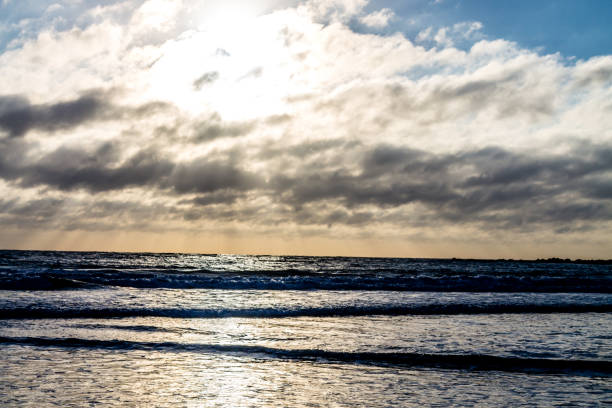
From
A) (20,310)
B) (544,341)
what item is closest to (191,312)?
(20,310)

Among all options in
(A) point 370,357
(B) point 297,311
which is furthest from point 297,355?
(B) point 297,311

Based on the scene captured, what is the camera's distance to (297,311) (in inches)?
711

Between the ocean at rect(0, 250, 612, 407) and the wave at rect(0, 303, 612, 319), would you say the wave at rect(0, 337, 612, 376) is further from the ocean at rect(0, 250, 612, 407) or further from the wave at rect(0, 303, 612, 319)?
the wave at rect(0, 303, 612, 319)

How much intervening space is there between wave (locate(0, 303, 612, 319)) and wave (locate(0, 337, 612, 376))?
4.91 meters

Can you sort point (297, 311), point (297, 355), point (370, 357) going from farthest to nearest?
point (297, 311)
point (297, 355)
point (370, 357)

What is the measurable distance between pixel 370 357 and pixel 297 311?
8.14 metres

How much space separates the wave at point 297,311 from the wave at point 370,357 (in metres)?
4.91

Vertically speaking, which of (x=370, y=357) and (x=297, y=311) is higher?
(x=370, y=357)

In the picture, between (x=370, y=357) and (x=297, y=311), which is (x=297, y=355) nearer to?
(x=370, y=357)

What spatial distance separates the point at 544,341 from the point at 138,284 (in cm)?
2677

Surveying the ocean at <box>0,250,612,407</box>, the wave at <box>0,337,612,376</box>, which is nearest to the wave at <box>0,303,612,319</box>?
the ocean at <box>0,250,612,407</box>

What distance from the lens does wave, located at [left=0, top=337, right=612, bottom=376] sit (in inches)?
370

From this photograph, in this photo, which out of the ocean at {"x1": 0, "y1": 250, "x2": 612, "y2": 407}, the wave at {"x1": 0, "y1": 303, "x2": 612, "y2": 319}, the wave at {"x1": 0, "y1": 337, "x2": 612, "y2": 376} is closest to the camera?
the ocean at {"x1": 0, "y1": 250, "x2": 612, "y2": 407}

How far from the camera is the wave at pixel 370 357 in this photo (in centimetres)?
941
